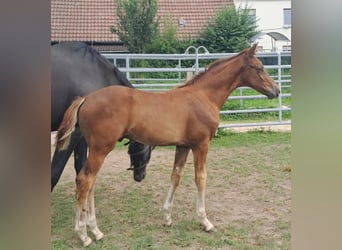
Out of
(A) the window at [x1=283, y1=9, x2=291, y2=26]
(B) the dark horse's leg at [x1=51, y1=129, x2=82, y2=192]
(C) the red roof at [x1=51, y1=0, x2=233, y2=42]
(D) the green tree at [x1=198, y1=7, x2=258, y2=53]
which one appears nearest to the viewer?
(A) the window at [x1=283, y1=9, x2=291, y2=26]

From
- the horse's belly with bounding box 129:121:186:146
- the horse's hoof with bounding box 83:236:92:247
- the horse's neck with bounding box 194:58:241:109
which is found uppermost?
the horse's neck with bounding box 194:58:241:109

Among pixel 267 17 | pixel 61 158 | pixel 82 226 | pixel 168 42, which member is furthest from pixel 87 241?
pixel 267 17

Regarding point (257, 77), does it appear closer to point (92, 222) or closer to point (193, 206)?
point (193, 206)

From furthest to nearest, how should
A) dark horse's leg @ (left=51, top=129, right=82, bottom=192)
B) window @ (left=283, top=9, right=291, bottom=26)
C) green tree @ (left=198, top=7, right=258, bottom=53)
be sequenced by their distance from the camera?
green tree @ (left=198, top=7, right=258, bottom=53)
dark horse's leg @ (left=51, top=129, right=82, bottom=192)
window @ (left=283, top=9, right=291, bottom=26)

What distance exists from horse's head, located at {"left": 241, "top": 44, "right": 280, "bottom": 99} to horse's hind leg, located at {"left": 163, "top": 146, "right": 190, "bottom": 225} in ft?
1.52

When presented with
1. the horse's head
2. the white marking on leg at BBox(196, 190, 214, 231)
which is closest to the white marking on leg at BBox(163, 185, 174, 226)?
the white marking on leg at BBox(196, 190, 214, 231)

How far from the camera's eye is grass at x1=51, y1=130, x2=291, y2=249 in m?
1.66

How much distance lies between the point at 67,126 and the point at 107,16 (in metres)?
0.53

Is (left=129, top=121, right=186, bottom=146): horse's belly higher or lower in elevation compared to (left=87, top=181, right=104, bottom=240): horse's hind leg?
higher

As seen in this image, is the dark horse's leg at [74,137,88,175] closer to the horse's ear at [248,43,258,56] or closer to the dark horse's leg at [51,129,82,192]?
the dark horse's leg at [51,129,82,192]

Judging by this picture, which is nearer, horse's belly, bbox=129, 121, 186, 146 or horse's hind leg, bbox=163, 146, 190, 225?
horse's belly, bbox=129, 121, 186, 146

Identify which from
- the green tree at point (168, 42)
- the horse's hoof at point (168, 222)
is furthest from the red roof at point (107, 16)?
the horse's hoof at point (168, 222)

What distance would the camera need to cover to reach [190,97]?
1.82 metres
